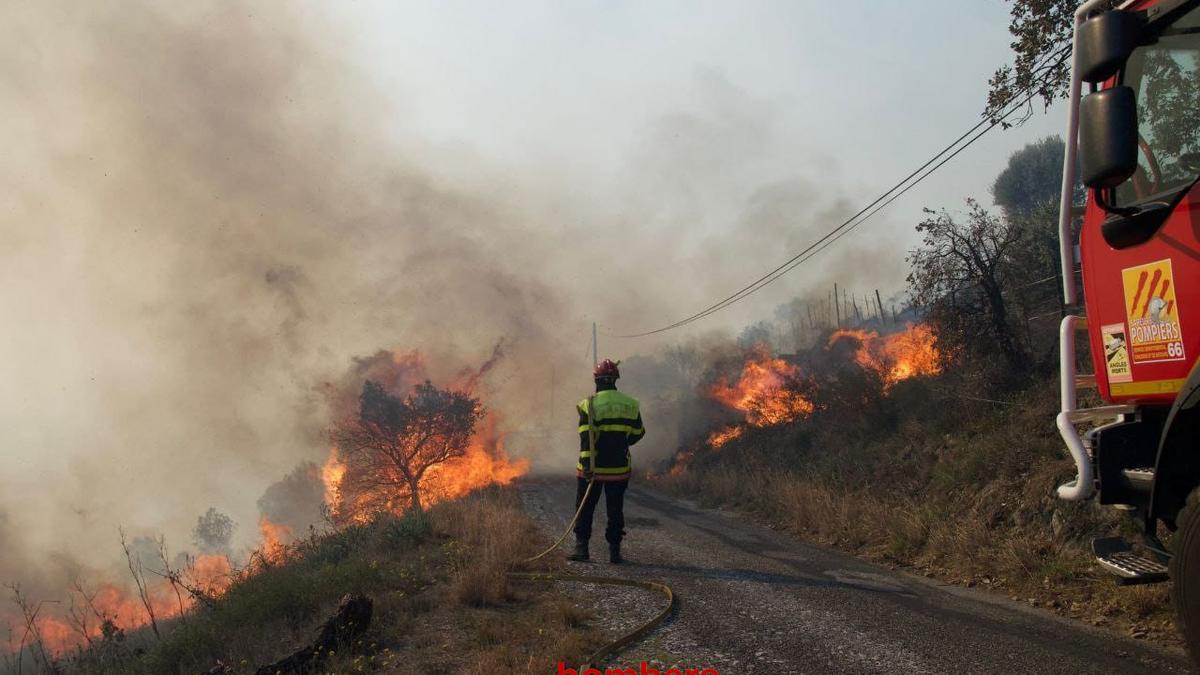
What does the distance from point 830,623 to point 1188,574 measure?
8.32ft

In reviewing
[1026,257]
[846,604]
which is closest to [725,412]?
[1026,257]

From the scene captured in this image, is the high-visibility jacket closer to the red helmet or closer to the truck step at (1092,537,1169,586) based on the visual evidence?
the red helmet

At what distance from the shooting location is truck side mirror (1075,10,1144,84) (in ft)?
9.72

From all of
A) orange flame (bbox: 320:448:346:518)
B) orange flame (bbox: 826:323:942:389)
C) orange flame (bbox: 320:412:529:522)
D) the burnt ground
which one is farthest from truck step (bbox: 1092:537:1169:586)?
orange flame (bbox: 320:448:346:518)

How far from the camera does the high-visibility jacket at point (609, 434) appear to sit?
25.0 feet

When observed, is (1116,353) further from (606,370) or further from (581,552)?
(581,552)

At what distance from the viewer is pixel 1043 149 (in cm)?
6562

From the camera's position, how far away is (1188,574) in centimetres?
278

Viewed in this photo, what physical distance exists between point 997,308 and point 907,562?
7.66 metres

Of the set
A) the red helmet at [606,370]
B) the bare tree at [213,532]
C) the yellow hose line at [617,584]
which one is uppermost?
the red helmet at [606,370]

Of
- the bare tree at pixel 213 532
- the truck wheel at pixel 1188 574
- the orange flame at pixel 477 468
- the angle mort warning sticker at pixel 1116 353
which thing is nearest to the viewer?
the truck wheel at pixel 1188 574

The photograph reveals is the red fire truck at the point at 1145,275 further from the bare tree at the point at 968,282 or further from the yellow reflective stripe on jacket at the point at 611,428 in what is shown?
the bare tree at the point at 968,282

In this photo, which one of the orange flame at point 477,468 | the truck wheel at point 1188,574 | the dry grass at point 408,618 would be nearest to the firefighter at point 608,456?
the dry grass at point 408,618

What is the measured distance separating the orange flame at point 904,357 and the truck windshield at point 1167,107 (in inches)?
466
